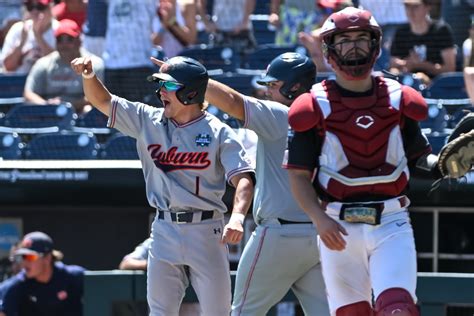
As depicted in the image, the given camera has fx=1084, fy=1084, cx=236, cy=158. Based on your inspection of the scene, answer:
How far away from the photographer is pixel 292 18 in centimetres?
915

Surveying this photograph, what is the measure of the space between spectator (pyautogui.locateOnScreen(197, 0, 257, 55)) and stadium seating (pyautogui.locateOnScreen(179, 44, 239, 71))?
25 cm

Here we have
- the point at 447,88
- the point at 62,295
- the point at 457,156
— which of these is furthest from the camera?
the point at 447,88

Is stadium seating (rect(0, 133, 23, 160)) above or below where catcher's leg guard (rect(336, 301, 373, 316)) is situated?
below

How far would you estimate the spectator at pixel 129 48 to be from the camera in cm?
866

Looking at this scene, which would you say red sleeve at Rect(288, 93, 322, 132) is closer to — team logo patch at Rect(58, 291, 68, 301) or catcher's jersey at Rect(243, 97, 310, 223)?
catcher's jersey at Rect(243, 97, 310, 223)

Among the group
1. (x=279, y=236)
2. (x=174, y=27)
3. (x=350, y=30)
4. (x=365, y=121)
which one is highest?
(x=350, y=30)

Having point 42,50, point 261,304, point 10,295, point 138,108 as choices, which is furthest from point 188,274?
point 42,50

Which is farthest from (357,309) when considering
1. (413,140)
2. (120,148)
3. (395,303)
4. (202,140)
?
(120,148)

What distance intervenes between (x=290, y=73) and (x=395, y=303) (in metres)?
1.43

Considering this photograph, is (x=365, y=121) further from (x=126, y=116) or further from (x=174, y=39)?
(x=174, y=39)

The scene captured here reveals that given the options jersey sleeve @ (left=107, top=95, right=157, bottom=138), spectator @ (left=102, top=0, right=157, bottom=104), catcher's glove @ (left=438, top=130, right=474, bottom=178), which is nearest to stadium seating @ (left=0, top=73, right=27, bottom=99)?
spectator @ (left=102, top=0, right=157, bottom=104)

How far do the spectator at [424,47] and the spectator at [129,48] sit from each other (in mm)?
1981

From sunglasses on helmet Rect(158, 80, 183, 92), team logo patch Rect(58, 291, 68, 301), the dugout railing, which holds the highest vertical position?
sunglasses on helmet Rect(158, 80, 183, 92)

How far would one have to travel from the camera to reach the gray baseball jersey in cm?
477
